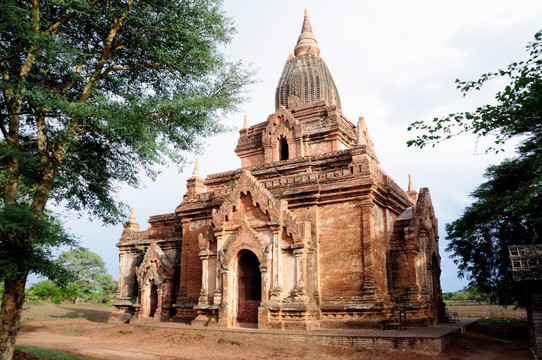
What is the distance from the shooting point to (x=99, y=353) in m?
14.1

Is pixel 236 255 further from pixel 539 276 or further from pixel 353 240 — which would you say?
pixel 539 276

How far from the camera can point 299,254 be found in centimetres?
1739

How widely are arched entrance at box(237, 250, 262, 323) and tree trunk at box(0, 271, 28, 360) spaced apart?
9.83m

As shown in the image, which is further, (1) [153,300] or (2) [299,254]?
(1) [153,300]

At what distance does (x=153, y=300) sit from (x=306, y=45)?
1966 centimetres

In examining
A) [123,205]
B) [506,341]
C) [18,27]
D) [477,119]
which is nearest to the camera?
[477,119]

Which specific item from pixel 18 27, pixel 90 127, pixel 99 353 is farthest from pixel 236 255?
pixel 18 27

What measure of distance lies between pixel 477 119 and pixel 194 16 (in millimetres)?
8081

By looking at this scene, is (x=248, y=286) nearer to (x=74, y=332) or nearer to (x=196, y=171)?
(x=196, y=171)

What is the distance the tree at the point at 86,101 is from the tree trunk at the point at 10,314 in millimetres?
22

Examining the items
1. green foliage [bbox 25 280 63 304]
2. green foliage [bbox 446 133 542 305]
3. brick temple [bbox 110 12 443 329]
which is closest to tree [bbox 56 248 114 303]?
green foliage [bbox 25 280 63 304]

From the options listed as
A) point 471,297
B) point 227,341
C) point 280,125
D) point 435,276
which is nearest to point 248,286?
point 227,341

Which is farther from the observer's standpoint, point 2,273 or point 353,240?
point 353,240

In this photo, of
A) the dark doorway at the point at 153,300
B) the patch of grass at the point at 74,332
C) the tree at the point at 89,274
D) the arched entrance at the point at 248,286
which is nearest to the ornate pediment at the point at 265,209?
the arched entrance at the point at 248,286
